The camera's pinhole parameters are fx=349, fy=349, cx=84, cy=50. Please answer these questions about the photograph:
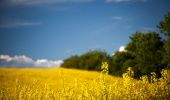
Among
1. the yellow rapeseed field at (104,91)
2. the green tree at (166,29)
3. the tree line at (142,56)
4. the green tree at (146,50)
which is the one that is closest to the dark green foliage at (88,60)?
the tree line at (142,56)

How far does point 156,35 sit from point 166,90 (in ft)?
142

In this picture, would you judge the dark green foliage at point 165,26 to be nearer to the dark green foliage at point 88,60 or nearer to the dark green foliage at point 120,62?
the dark green foliage at point 120,62

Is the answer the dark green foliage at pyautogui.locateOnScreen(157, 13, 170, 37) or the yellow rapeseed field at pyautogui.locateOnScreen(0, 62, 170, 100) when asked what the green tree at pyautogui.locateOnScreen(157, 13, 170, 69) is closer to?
the dark green foliage at pyautogui.locateOnScreen(157, 13, 170, 37)

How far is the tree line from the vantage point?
43469 mm

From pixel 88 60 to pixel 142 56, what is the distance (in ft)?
42.5

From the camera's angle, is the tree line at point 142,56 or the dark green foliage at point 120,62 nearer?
the tree line at point 142,56

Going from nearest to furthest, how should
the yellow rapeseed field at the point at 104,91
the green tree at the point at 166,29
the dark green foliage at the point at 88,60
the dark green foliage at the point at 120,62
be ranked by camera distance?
1. the yellow rapeseed field at the point at 104,91
2. the green tree at the point at 166,29
3. the dark green foliage at the point at 120,62
4. the dark green foliage at the point at 88,60

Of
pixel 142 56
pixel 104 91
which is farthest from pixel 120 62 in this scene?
pixel 104 91

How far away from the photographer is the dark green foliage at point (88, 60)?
59.4 m

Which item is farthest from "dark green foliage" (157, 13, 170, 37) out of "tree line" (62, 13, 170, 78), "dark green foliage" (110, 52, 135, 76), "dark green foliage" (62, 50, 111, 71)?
"dark green foliage" (62, 50, 111, 71)

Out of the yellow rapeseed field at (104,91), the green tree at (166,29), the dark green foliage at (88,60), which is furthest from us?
the dark green foliage at (88,60)

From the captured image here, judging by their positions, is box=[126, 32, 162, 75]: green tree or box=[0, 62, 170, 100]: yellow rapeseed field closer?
box=[0, 62, 170, 100]: yellow rapeseed field

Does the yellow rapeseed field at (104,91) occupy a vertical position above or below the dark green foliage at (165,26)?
below

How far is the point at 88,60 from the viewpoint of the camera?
6059 cm
